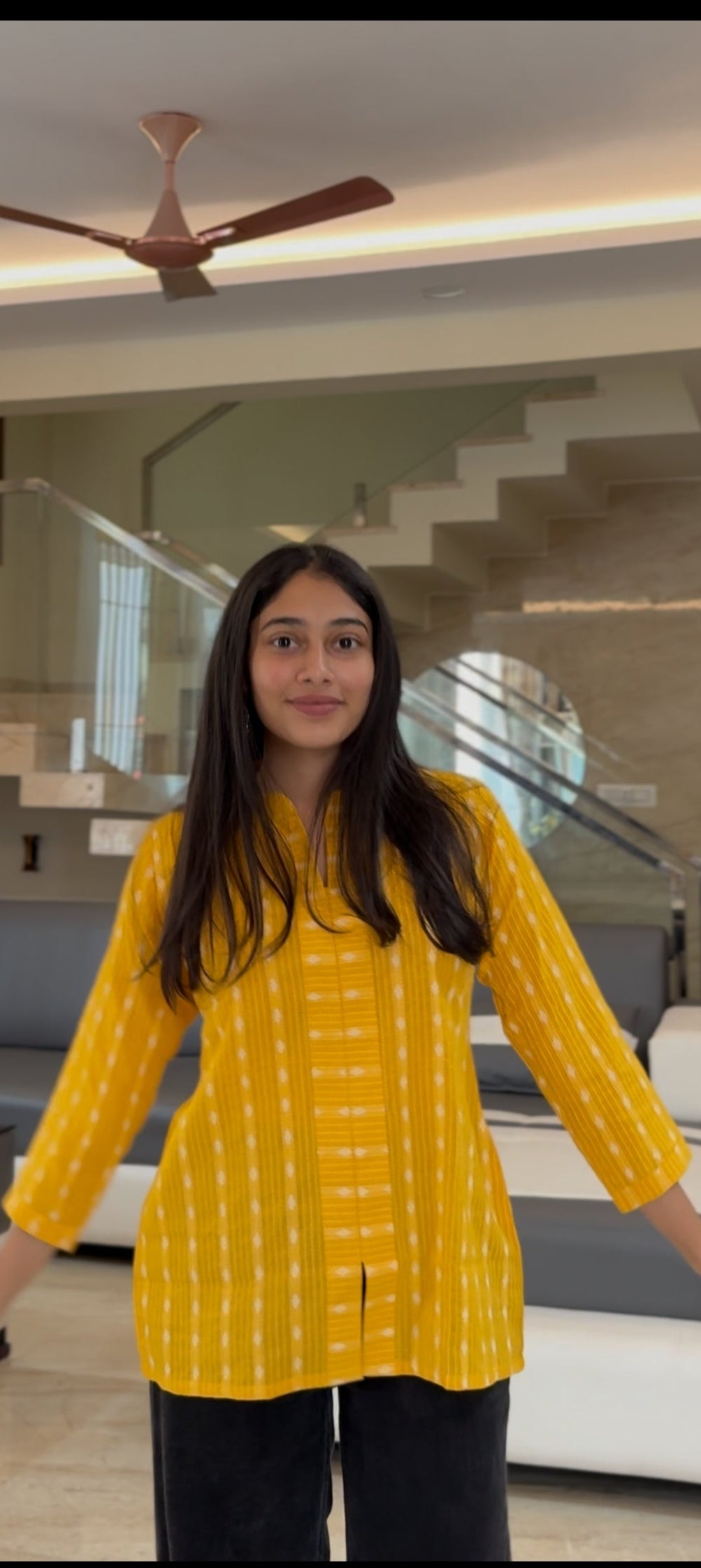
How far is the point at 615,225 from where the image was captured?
5.00 meters

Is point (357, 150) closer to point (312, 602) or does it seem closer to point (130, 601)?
point (130, 601)

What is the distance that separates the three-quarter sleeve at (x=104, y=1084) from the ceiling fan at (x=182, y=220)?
318 centimetres

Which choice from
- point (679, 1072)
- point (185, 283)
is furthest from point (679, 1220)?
point (185, 283)

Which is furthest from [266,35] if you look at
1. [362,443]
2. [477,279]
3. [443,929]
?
[362,443]

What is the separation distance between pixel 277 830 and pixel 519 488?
230 inches

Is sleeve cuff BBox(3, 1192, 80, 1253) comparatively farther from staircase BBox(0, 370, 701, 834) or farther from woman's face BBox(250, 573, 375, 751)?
staircase BBox(0, 370, 701, 834)

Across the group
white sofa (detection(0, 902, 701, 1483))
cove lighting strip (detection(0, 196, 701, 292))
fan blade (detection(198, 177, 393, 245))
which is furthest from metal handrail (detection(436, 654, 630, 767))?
fan blade (detection(198, 177, 393, 245))

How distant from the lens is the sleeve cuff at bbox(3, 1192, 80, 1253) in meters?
1.28

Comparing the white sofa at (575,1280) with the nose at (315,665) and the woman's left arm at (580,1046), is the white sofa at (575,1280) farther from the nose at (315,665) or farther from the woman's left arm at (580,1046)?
the nose at (315,665)

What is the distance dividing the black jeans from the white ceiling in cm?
273

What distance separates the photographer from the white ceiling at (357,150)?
378 centimetres
